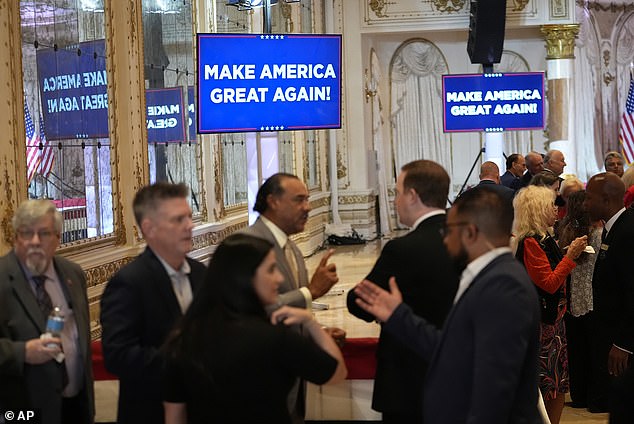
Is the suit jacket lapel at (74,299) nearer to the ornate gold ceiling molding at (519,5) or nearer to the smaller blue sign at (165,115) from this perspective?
the smaller blue sign at (165,115)

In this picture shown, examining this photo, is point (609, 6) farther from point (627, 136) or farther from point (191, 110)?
point (191, 110)

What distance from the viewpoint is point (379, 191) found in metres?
17.1

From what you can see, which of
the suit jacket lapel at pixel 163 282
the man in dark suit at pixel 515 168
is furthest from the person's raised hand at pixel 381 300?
the man in dark suit at pixel 515 168

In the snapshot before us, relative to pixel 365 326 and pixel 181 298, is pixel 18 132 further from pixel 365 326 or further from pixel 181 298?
pixel 365 326

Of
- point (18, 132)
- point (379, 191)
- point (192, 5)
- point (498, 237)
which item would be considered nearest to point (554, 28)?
point (379, 191)

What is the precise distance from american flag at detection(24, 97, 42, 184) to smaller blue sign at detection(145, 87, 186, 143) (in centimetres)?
187

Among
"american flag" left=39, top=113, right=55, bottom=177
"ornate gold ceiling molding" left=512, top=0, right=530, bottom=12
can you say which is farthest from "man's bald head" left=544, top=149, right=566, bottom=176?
"american flag" left=39, top=113, right=55, bottom=177

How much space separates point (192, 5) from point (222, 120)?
3232mm

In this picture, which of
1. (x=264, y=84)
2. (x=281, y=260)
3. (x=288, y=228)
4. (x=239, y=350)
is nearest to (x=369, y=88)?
(x=264, y=84)

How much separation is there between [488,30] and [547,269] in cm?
912

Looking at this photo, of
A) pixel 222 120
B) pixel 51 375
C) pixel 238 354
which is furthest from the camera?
Result: pixel 222 120

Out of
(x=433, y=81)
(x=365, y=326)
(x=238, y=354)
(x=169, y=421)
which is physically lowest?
(x=365, y=326)

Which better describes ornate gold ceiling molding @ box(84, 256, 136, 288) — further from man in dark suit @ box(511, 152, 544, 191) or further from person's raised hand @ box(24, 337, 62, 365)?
man in dark suit @ box(511, 152, 544, 191)

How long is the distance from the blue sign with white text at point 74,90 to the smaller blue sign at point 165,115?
2.63 feet
